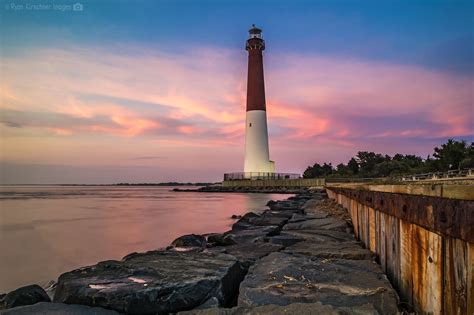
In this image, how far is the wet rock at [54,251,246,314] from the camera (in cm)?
273

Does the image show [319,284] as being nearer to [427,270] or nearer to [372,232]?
[427,270]

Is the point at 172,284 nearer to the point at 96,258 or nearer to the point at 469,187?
the point at 469,187

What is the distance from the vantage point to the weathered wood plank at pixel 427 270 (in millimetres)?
1984

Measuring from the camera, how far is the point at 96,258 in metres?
8.04

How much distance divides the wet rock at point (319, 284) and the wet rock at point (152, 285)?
0.75 feet

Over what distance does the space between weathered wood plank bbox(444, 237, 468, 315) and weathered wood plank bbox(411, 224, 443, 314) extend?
0.08 m

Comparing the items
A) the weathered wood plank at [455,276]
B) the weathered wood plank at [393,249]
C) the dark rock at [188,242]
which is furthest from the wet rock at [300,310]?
the dark rock at [188,242]

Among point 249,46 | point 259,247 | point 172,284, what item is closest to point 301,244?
point 259,247

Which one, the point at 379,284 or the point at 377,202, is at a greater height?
the point at 377,202

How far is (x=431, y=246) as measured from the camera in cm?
208

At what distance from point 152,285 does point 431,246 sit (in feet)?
6.43

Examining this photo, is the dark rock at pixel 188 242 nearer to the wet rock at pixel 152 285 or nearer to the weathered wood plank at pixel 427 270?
the wet rock at pixel 152 285

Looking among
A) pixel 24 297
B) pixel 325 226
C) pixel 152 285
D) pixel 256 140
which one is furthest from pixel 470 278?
pixel 256 140

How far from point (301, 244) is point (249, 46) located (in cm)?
3827
